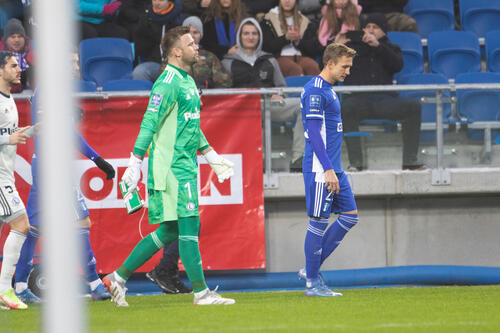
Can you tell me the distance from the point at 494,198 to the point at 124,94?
13.6 ft

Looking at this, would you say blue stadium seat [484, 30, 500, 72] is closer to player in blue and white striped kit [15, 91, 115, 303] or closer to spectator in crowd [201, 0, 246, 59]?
spectator in crowd [201, 0, 246, 59]

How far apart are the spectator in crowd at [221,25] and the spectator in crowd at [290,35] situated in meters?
0.37

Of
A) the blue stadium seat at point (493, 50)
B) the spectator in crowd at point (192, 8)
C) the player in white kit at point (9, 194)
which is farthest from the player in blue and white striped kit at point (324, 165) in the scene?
the blue stadium seat at point (493, 50)

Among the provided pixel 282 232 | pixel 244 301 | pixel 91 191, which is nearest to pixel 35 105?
pixel 91 191

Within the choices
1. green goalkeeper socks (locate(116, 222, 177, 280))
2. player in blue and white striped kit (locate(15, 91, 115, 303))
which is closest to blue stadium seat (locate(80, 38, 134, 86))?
player in blue and white striped kit (locate(15, 91, 115, 303))

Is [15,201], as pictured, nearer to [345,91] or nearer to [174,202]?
[174,202]

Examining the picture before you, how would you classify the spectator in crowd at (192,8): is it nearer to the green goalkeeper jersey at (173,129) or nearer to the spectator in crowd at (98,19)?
the spectator in crowd at (98,19)

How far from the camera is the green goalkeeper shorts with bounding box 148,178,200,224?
6766 mm

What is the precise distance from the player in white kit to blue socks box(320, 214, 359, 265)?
99.1 inches

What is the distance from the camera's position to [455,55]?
12.1 meters

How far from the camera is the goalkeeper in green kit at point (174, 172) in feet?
22.3

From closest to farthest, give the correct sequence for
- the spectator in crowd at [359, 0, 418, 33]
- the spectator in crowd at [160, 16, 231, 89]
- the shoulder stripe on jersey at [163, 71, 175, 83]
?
the shoulder stripe on jersey at [163, 71, 175, 83]
the spectator in crowd at [160, 16, 231, 89]
the spectator in crowd at [359, 0, 418, 33]

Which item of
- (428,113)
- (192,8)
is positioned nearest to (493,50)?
(428,113)

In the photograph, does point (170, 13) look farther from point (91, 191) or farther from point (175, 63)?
point (175, 63)
